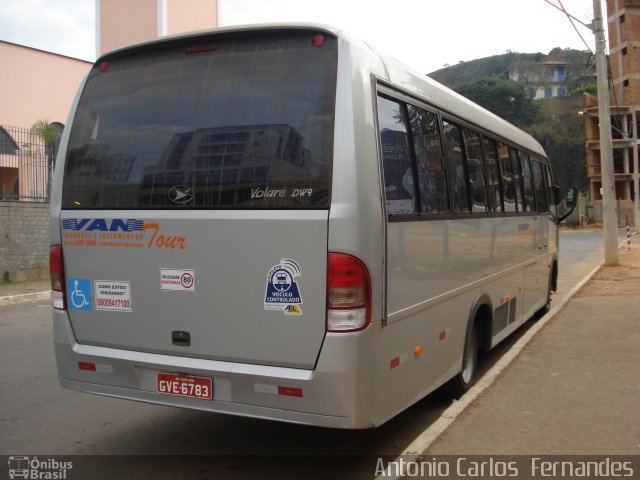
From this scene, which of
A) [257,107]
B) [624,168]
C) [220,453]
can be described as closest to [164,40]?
[257,107]

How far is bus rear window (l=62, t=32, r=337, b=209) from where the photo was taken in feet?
11.6

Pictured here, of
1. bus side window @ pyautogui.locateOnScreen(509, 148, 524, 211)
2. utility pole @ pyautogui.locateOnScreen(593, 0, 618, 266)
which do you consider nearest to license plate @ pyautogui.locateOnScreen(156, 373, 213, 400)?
bus side window @ pyautogui.locateOnScreen(509, 148, 524, 211)

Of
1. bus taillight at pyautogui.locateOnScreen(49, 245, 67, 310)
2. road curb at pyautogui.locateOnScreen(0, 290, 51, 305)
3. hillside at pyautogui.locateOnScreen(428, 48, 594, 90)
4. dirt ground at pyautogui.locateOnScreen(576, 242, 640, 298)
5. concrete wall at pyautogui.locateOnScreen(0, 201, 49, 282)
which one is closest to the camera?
bus taillight at pyautogui.locateOnScreen(49, 245, 67, 310)

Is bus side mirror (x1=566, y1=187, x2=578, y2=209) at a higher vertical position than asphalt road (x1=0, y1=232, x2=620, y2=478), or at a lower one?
higher

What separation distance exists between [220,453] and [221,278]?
1.53 metres

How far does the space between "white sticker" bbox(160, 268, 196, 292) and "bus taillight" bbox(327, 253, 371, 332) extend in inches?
35.9

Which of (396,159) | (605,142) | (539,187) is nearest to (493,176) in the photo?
(396,159)

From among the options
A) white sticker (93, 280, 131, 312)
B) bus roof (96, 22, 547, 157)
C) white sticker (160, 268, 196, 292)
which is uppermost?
bus roof (96, 22, 547, 157)

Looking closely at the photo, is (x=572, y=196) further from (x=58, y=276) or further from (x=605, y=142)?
(x=58, y=276)

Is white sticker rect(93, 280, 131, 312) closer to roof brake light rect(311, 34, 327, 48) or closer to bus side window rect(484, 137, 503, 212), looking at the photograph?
roof brake light rect(311, 34, 327, 48)

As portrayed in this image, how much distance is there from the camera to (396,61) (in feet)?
14.0

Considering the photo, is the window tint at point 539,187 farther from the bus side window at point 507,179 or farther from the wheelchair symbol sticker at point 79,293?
the wheelchair symbol sticker at point 79,293

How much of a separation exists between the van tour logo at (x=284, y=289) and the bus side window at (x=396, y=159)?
2.40 feet

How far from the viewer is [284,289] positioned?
11.4ft
